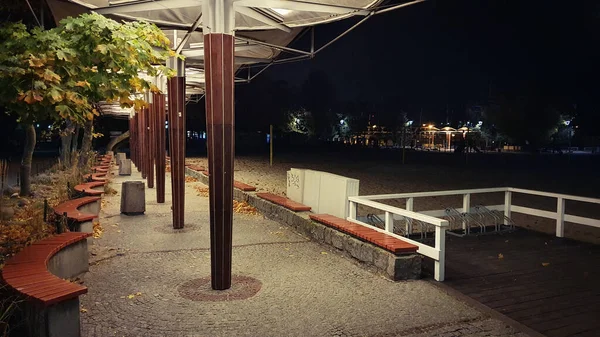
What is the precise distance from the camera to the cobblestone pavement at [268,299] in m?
4.35

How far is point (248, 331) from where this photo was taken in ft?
14.1

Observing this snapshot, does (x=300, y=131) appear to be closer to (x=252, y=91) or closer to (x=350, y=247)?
(x=252, y=91)

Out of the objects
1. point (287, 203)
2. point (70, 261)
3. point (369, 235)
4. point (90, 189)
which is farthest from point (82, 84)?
point (90, 189)

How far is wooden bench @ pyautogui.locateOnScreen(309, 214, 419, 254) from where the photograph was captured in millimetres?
5805

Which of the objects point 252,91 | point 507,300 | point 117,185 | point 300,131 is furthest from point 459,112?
point 507,300

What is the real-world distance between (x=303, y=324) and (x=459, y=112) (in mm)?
115850

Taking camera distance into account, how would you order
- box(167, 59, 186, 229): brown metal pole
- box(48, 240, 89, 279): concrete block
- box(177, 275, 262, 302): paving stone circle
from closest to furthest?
1. box(177, 275, 262, 302): paving stone circle
2. box(48, 240, 89, 279): concrete block
3. box(167, 59, 186, 229): brown metal pole

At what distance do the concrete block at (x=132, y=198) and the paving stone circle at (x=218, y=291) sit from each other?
17.2 feet

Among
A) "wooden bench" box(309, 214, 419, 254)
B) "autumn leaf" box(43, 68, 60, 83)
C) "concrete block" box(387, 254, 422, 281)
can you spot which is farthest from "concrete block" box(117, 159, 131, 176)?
"concrete block" box(387, 254, 422, 281)

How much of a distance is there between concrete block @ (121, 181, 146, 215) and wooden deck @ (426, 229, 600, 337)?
270 inches

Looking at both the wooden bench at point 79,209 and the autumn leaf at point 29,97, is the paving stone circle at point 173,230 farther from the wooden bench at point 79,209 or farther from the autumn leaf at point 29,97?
the autumn leaf at point 29,97

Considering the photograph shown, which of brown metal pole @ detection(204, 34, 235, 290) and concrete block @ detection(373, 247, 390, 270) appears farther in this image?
concrete block @ detection(373, 247, 390, 270)

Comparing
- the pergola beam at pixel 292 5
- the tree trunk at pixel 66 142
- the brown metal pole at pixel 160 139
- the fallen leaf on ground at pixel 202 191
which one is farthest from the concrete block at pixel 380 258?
the tree trunk at pixel 66 142

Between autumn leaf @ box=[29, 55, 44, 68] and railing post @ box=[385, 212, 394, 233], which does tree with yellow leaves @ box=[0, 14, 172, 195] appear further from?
railing post @ box=[385, 212, 394, 233]
